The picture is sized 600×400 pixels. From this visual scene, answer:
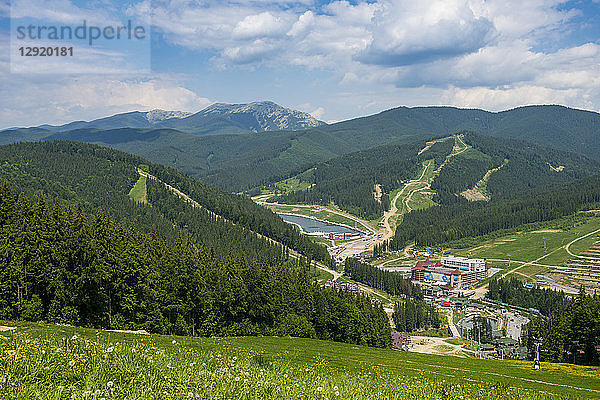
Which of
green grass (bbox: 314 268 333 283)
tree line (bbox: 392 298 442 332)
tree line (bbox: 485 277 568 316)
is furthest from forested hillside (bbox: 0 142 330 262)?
tree line (bbox: 485 277 568 316)

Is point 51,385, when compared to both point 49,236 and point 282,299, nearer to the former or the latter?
point 49,236

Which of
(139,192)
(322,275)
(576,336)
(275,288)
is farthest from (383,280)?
(139,192)

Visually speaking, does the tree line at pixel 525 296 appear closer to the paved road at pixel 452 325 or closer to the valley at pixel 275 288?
the valley at pixel 275 288

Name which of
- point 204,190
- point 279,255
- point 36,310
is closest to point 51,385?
point 36,310

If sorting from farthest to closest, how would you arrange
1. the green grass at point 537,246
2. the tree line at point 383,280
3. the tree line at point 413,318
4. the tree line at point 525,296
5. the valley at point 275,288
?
the green grass at point 537,246
the tree line at point 383,280
the tree line at point 525,296
the tree line at point 413,318
the valley at point 275,288

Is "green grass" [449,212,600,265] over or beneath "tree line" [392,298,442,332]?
over

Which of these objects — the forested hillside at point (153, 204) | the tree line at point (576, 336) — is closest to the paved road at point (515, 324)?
the tree line at point (576, 336)

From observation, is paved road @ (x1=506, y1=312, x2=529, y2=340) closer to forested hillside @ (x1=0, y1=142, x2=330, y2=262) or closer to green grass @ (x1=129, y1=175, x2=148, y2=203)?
forested hillside @ (x1=0, y1=142, x2=330, y2=262)
